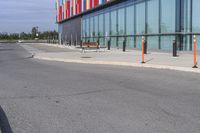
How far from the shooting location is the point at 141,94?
1041 centimetres

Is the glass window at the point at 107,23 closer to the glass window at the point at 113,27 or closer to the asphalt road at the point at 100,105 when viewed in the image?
Answer: the glass window at the point at 113,27

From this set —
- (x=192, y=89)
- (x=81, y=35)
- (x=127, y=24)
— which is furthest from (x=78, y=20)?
(x=192, y=89)

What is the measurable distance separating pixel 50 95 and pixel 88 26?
44.8 meters

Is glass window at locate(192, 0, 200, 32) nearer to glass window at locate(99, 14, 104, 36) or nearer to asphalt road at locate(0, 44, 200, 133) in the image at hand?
asphalt road at locate(0, 44, 200, 133)

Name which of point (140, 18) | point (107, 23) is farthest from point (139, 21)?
Result: point (107, 23)

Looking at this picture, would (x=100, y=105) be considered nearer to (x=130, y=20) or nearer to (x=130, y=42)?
(x=130, y=42)

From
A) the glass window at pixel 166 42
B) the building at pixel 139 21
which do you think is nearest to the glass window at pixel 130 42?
the building at pixel 139 21

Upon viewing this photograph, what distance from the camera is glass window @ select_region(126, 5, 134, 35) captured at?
3662cm

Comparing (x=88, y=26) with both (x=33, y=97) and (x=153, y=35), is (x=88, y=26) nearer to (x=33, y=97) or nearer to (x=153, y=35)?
(x=153, y=35)

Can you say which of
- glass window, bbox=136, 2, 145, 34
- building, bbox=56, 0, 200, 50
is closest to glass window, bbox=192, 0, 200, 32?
building, bbox=56, 0, 200, 50

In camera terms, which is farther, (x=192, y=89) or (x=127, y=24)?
(x=127, y=24)

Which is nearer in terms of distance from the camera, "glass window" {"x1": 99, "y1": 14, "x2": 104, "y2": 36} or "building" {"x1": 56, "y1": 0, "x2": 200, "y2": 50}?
"building" {"x1": 56, "y1": 0, "x2": 200, "y2": 50}

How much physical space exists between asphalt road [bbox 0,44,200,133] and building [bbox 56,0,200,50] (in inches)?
530

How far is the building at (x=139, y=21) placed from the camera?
2673 cm
